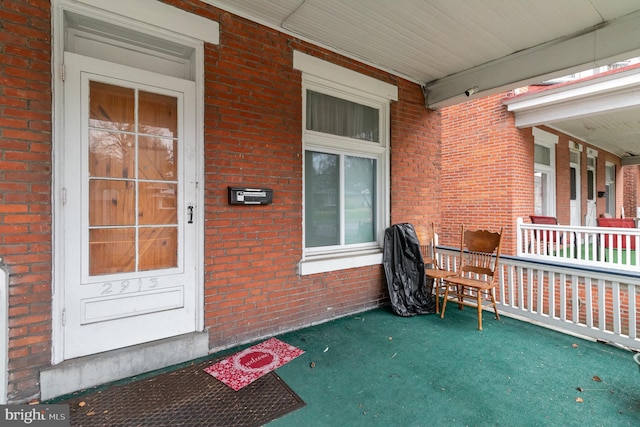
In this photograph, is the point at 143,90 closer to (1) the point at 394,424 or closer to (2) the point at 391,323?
(1) the point at 394,424

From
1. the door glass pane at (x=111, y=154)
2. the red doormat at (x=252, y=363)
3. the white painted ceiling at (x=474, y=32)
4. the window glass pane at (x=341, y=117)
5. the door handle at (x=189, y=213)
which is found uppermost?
the white painted ceiling at (x=474, y=32)

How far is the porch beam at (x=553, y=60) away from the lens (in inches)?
109

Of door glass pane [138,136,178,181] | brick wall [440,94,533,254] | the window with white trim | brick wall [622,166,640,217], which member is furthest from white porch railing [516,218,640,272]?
brick wall [622,166,640,217]

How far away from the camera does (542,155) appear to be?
7.21 m

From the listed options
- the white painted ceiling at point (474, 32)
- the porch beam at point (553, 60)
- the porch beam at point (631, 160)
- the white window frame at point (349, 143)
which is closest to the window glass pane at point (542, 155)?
the porch beam at point (553, 60)

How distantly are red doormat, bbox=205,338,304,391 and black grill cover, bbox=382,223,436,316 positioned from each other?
161 centimetres

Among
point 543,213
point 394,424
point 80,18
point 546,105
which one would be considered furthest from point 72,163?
point 543,213

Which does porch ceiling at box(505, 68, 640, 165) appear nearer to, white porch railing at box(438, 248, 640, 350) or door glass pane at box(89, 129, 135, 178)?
white porch railing at box(438, 248, 640, 350)

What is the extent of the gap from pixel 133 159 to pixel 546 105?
21.8 ft

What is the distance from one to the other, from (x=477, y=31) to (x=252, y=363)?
3.77 m

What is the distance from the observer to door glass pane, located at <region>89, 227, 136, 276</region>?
7.50ft

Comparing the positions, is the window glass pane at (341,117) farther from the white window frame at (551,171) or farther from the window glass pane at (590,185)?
the window glass pane at (590,185)

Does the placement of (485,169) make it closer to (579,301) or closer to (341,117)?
(579,301)

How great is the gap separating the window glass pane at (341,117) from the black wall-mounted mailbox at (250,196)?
1.00 meters
